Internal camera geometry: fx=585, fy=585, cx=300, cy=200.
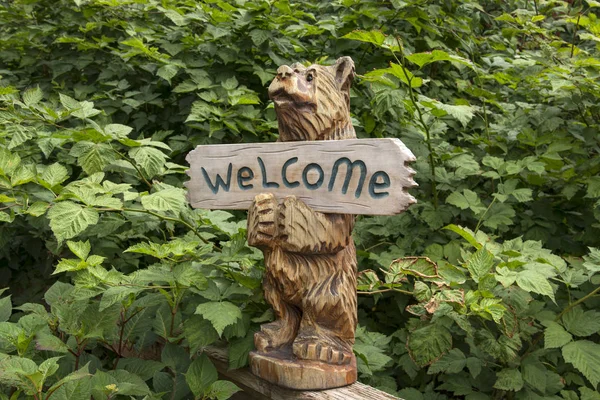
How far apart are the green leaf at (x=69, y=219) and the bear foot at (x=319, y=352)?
815 mm

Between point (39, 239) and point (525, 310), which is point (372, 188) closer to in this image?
point (525, 310)

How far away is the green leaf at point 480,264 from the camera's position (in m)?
2.05

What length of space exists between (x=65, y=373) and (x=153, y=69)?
194cm

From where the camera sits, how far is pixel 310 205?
1.70 meters

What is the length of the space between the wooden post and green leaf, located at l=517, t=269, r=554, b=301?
60 centimetres

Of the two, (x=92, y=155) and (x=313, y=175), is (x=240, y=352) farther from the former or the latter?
(x=92, y=155)

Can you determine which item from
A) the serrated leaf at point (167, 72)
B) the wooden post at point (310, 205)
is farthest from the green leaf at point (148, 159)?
the serrated leaf at point (167, 72)

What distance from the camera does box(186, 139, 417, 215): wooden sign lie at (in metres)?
1.58

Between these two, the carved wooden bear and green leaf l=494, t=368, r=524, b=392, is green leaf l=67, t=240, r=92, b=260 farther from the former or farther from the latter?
green leaf l=494, t=368, r=524, b=392

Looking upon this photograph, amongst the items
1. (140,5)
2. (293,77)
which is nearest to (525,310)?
(293,77)

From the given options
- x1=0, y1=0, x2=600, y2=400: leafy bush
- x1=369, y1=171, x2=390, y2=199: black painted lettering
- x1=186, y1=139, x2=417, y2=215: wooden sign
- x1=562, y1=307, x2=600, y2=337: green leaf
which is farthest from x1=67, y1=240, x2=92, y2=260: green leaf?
x1=562, y1=307, x2=600, y2=337: green leaf

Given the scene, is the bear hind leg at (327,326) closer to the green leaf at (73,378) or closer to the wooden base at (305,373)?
the wooden base at (305,373)

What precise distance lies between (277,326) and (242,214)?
1.21 m

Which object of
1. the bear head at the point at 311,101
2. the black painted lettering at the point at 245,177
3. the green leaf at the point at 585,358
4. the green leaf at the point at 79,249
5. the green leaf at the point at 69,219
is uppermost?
the bear head at the point at 311,101
